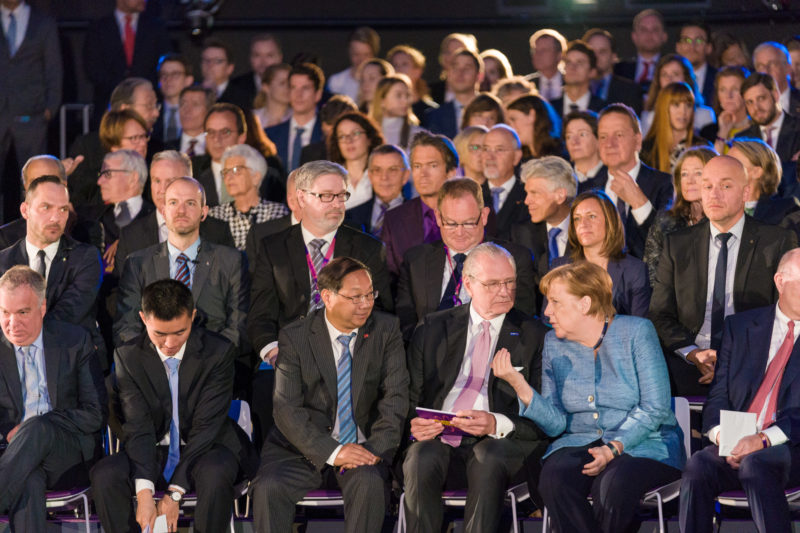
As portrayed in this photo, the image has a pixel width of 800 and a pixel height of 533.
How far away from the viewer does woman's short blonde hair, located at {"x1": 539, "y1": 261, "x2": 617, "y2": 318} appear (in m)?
4.86

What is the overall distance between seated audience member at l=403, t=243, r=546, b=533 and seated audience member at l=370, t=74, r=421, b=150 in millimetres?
3059

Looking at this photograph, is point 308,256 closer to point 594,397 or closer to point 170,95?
point 594,397

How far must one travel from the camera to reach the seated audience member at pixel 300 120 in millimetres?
8289

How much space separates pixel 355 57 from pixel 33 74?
2585 mm

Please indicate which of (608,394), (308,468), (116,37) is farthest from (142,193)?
(608,394)

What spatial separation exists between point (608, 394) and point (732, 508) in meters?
1.02

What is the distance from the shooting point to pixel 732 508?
5.41 metres

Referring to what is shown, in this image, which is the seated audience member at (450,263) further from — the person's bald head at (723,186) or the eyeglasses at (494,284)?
the person's bald head at (723,186)

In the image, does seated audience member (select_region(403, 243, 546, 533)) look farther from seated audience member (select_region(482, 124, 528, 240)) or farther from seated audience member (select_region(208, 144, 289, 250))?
seated audience member (select_region(208, 144, 289, 250))

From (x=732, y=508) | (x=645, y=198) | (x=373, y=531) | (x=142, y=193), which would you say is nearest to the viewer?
(x=373, y=531)

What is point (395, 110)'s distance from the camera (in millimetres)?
8062

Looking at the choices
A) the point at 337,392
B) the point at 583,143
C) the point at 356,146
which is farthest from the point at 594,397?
the point at 356,146

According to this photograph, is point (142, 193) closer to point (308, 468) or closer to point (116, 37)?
point (116, 37)

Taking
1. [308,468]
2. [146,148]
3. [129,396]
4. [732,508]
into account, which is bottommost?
[732,508]
